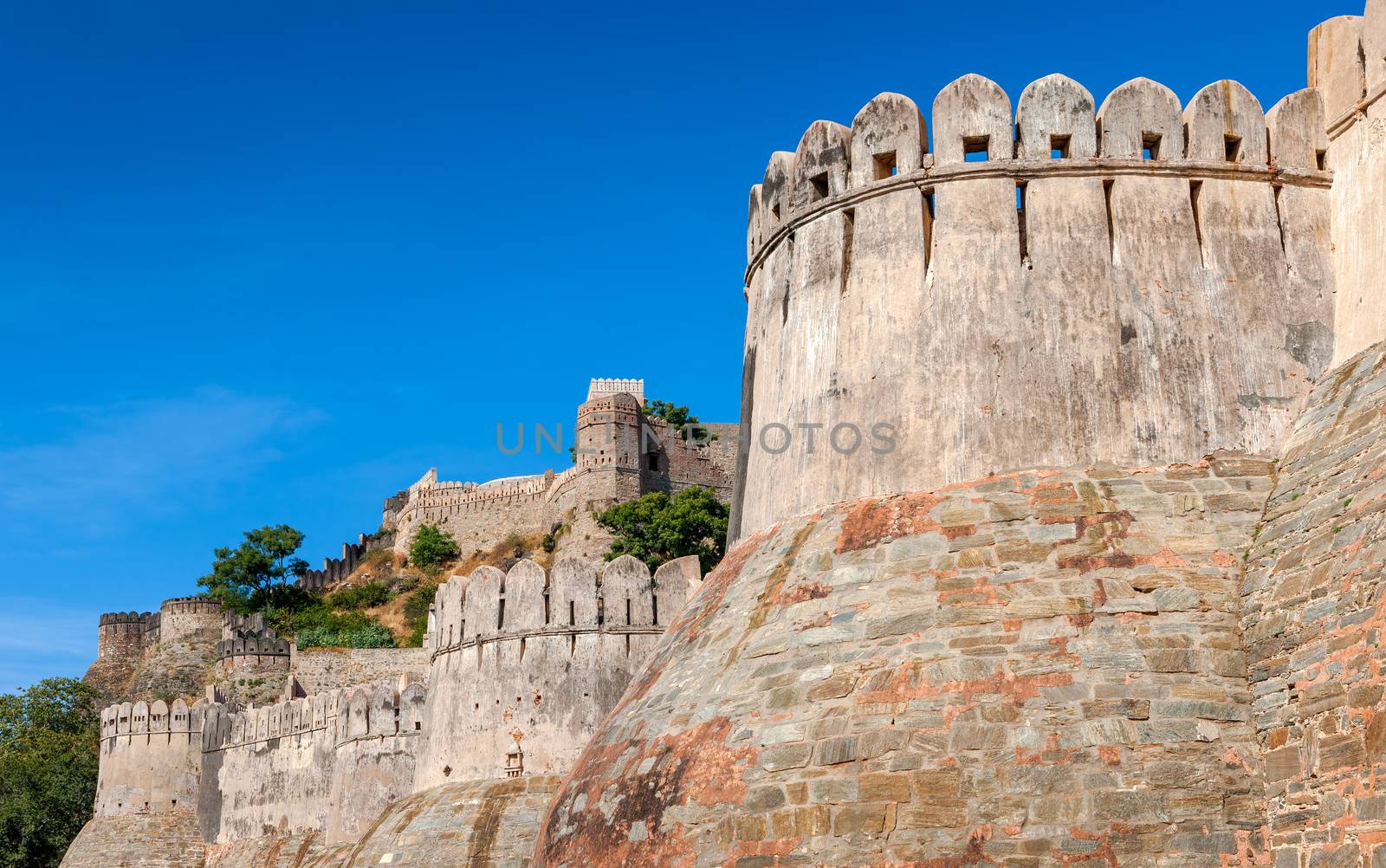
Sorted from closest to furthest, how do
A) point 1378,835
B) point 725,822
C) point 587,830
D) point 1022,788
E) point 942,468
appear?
point 1378,835 < point 1022,788 < point 725,822 < point 587,830 < point 942,468

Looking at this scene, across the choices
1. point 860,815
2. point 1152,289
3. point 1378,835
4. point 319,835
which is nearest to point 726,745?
point 860,815

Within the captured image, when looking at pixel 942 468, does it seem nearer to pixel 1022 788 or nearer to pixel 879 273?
pixel 879 273

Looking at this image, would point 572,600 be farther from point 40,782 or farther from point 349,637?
point 349,637

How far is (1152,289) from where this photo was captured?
1020 centimetres

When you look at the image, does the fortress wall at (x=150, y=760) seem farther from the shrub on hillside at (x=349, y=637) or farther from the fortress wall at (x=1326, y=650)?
the fortress wall at (x=1326, y=650)

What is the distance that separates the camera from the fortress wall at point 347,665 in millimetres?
54344

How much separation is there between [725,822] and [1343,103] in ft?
21.5

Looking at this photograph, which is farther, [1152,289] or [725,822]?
[1152,289]

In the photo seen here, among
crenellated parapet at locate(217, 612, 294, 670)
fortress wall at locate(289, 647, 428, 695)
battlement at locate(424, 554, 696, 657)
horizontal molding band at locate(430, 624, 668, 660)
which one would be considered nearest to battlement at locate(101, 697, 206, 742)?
fortress wall at locate(289, 647, 428, 695)

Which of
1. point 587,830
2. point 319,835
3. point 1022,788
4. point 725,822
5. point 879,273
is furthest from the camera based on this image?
point 319,835

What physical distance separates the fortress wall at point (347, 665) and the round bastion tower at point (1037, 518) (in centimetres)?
4466

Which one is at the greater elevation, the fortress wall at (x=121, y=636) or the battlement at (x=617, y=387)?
the battlement at (x=617, y=387)

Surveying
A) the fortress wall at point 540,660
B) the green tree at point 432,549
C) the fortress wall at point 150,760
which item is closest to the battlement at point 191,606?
the green tree at point 432,549

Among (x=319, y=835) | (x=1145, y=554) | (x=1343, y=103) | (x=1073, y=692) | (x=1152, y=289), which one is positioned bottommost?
(x=319, y=835)
